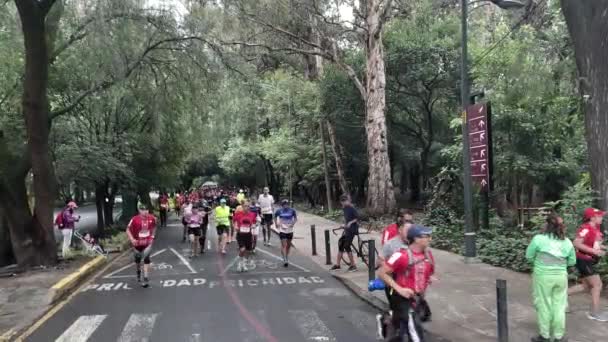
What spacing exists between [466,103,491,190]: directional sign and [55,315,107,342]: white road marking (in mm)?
9272

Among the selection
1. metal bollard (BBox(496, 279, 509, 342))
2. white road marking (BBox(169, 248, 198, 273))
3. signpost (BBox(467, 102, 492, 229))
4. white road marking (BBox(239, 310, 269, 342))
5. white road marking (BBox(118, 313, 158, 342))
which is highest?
signpost (BBox(467, 102, 492, 229))

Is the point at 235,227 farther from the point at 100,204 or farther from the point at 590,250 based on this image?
the point at 100,204

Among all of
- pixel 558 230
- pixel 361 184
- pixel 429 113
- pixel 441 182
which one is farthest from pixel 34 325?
pixel 361 184

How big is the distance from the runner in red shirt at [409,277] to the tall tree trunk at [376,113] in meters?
19.8

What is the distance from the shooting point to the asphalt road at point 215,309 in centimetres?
815

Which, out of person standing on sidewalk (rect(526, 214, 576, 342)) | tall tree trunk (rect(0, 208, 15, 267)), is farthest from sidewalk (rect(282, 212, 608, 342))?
tall tree trunk (rect(0, 208, 15, 267))

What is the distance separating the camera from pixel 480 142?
561 inches

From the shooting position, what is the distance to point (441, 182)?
72.0 feet

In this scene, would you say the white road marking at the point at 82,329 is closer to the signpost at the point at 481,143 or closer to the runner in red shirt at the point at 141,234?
the runner in red shirt at the point at 141,234

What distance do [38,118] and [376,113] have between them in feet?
47.8

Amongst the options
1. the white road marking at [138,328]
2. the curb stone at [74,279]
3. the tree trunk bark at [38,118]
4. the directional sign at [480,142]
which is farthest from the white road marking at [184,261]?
the directional sign at [480,142]

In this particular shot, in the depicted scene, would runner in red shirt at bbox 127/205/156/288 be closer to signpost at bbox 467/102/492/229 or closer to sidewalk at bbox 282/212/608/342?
sidewalk at bbox 282/212/608/342

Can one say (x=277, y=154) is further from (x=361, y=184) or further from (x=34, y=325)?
(x=34, y=325)

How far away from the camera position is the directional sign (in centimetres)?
1397
